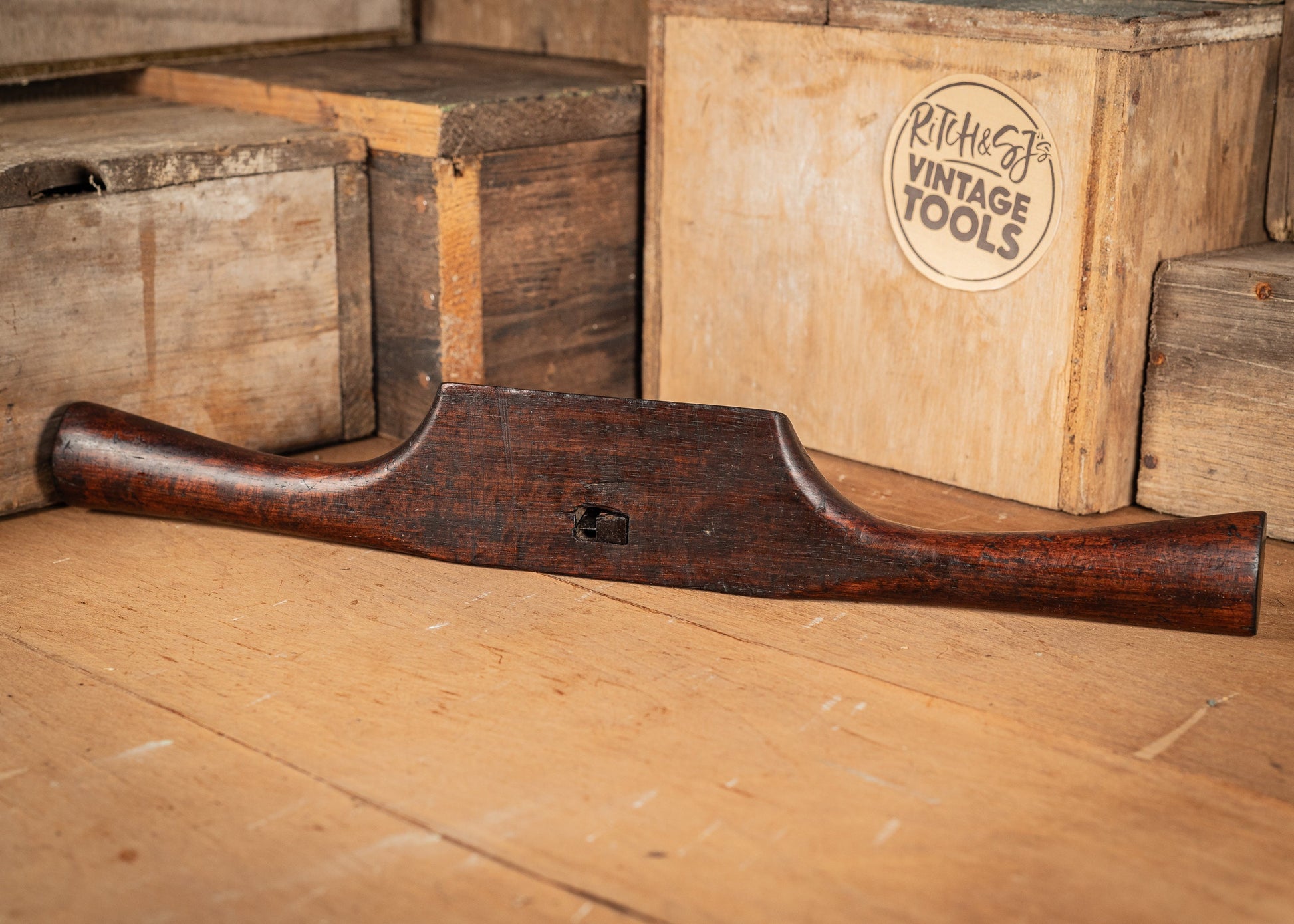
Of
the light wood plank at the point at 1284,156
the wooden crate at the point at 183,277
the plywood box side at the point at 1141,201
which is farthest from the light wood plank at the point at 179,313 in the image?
the light wood plank at the point at 1284,156

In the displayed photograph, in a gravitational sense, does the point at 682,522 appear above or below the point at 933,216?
below

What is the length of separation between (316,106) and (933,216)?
0.76 m

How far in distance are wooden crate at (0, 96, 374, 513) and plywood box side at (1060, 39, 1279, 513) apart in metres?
0.84

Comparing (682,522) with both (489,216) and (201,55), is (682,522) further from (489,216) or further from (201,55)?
(201,55)

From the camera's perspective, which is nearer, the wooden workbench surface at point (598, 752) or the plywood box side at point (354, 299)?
the wooden workbench surface at point (598, 752)

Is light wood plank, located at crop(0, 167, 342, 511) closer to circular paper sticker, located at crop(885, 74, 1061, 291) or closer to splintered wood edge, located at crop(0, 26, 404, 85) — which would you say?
splintered wood edge, located at crop(0, 26, 404, 85)

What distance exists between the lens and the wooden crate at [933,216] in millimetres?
1399

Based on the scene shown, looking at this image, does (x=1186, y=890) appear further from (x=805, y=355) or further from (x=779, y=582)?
(x=805, y=355)

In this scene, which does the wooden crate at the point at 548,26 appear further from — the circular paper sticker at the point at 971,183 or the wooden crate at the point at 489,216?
the circular paper sticker at the point at 971,183

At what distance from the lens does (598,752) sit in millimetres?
995

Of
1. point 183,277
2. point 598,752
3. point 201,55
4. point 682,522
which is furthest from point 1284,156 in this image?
point 201,55

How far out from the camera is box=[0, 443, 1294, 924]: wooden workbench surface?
0.84m

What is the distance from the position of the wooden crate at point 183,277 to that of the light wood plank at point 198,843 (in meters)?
0.53

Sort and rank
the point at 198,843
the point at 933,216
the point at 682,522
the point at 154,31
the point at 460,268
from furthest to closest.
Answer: the point at 154,31, the point at 460,268, the point at 933,216, the point at 682,522, the point at 198,843
